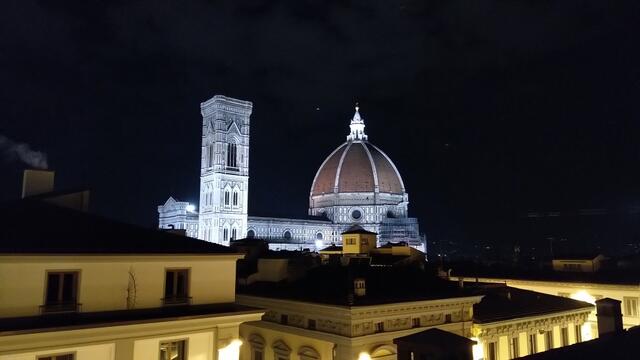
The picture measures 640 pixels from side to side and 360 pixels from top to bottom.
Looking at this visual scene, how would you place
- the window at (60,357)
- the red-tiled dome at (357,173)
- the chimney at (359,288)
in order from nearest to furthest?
the window at (60,357), the chimney at (359,288), the red-tiled dome at (357,173)

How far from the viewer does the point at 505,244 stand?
385ft

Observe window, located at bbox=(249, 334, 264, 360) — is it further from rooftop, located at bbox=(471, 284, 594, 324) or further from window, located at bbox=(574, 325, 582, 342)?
window, located at bbox=(574, 325, 582, 342)

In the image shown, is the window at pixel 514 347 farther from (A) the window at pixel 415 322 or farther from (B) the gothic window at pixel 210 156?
(B) the gothic window at pixel 210 156

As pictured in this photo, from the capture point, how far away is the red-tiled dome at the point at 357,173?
130m

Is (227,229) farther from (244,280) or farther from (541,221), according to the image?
(244,280)

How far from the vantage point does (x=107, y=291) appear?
13391 mm

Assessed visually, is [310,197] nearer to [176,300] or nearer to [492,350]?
[492,350]

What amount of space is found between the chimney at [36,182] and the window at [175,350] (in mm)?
8541

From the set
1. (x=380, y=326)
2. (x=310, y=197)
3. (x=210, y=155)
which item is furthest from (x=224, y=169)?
(x=380, y=326)

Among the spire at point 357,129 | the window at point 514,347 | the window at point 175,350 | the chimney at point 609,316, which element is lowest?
the window at point 514,347

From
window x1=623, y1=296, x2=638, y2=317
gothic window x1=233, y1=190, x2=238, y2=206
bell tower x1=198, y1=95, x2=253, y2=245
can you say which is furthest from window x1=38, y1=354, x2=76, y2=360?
gothic window x1=233, y1=190, x2=238, y2=206

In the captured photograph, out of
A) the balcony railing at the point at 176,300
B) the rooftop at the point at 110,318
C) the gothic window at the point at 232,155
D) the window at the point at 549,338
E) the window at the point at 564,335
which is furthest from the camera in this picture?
the gothic window at the point at 232,155

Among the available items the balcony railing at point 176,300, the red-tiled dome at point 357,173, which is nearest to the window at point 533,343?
the balcony railing at point 176,300

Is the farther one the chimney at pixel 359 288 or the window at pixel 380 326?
the chimney at pixel 359 288
